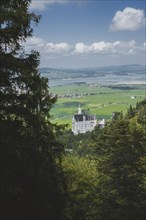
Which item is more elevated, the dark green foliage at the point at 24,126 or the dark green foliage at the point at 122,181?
the dark green foliage at the point at 24,126

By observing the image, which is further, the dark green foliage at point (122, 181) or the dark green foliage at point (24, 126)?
the dark green foliage at point (122, 181)

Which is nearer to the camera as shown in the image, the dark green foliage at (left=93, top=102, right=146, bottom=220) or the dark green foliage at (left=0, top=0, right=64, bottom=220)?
the dark green foliage at (left=0, top=0, right=64, bottom=220)

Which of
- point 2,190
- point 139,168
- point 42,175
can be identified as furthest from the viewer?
point 139,168

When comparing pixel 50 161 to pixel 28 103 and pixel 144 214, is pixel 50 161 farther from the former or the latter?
pixel 144 214

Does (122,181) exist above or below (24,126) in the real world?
below

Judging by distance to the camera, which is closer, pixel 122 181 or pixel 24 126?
pixel 24 126

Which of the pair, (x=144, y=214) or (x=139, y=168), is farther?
(x=139, y=168)

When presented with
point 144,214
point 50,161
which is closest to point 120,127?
point 144,214

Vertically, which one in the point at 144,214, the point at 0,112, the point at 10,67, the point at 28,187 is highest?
the point at 10,67
